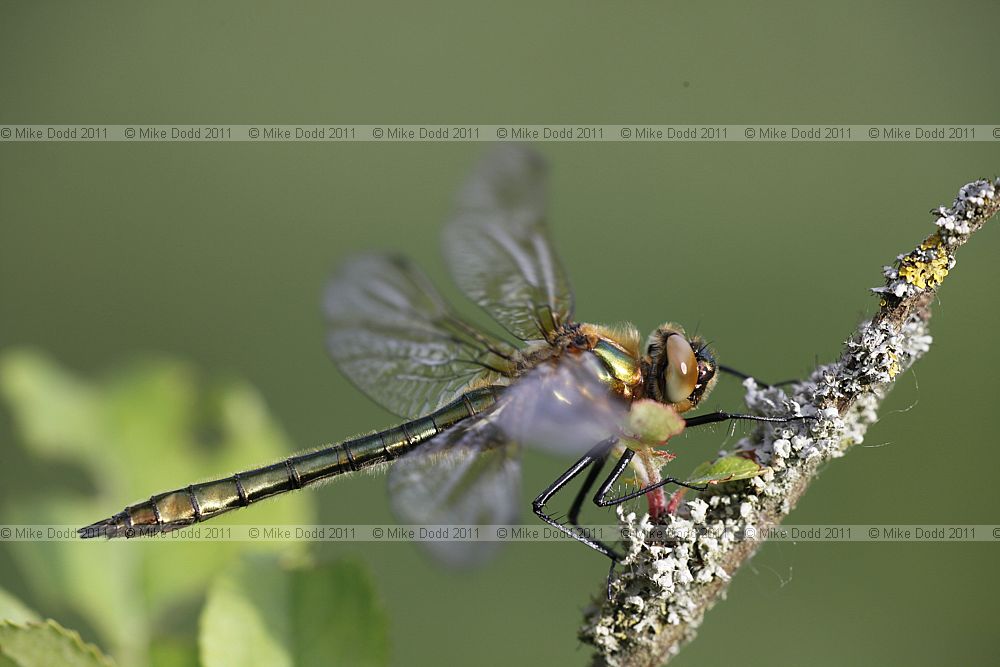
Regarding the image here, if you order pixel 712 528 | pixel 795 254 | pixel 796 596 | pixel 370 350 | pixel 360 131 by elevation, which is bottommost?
pixel 712 528

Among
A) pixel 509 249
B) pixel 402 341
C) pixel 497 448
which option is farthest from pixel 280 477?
pixel 509 249

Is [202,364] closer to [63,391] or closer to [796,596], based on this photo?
[63,391]

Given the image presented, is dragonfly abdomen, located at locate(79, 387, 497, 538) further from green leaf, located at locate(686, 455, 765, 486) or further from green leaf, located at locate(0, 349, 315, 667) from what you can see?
green leaf, located at locate(686, 455, 765, 486)

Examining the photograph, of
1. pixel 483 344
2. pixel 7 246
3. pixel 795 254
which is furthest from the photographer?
pixel 7 246

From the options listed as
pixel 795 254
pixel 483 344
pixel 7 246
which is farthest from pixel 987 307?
pixel 7 246

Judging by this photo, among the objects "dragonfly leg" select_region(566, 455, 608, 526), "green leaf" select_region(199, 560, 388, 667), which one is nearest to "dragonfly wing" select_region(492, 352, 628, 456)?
"dragonfly leg" select_region(566, 455, 608, 526)
